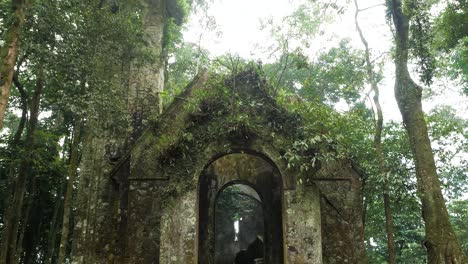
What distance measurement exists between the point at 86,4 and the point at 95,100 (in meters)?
2.06

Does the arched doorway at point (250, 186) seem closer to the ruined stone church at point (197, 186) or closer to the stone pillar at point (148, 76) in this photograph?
the stone pillar at point (148, 76)

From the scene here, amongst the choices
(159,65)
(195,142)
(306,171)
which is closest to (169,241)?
(195,142)

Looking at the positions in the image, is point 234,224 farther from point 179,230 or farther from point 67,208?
point 179,230

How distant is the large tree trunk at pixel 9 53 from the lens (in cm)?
553

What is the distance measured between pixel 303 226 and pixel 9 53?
Answer: 5.32m

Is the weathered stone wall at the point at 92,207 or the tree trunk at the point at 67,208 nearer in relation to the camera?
the weathered stone wall at the point at 92,207

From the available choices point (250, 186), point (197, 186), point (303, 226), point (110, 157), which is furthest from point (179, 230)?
point (250, 186)

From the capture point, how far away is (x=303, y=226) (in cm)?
661

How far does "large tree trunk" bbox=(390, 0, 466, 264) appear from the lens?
6441mm

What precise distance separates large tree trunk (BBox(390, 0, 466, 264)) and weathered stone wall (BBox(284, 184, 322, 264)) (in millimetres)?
1918

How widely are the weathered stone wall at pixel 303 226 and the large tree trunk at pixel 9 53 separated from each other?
4.64m

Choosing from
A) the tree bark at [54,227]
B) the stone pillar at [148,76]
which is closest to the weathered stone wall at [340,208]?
the stone pillar at [148,76]

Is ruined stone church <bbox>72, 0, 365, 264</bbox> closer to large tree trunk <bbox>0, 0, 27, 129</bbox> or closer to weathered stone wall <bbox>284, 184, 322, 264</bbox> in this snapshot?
weathered stone wall <bbox>284, 184, 322, 264</bbox>

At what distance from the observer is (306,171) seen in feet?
22.5
